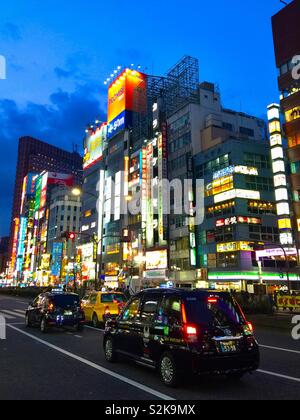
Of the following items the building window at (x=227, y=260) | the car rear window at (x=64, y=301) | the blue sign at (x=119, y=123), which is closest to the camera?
the car rear window at (x=64, y=301)

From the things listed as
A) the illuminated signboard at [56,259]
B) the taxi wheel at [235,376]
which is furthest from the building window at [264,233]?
the illuminated signboard at [56,259]

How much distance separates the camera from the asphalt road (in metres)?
6.54

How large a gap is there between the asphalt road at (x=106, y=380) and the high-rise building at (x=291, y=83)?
3684 cm

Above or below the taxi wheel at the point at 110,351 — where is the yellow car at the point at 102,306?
above

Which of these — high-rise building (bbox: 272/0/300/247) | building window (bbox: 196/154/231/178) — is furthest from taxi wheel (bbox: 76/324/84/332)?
building window (bbox: 196/154/231/178)

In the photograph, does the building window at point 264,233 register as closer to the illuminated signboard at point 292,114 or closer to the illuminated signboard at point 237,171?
the illuminated signboard at point 237,171

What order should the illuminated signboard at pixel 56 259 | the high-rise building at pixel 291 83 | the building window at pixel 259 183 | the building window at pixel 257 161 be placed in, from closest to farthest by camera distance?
the high-rise building at pixel 291 83 → the building window at pixel 259 183 → the building window at pixel 257 161 → the illuminated signboard at pixel 56 259

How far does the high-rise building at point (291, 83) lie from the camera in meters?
45.2

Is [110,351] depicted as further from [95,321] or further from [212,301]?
[95,321]

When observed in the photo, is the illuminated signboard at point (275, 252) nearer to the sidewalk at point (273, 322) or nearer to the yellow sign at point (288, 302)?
the yellow sign at point (288, 302)

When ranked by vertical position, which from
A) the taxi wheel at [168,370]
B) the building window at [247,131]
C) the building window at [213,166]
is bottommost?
the taxi wheel at [168,370]

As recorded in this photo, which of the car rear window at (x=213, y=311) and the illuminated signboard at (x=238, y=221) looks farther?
the illuminated signboard at (x=238, y=221)

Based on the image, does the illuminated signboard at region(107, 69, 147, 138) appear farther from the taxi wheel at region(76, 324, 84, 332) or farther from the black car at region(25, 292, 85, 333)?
the taxi wheel at region(76, 324, 84, 332)

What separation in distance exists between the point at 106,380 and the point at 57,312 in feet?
29.2
